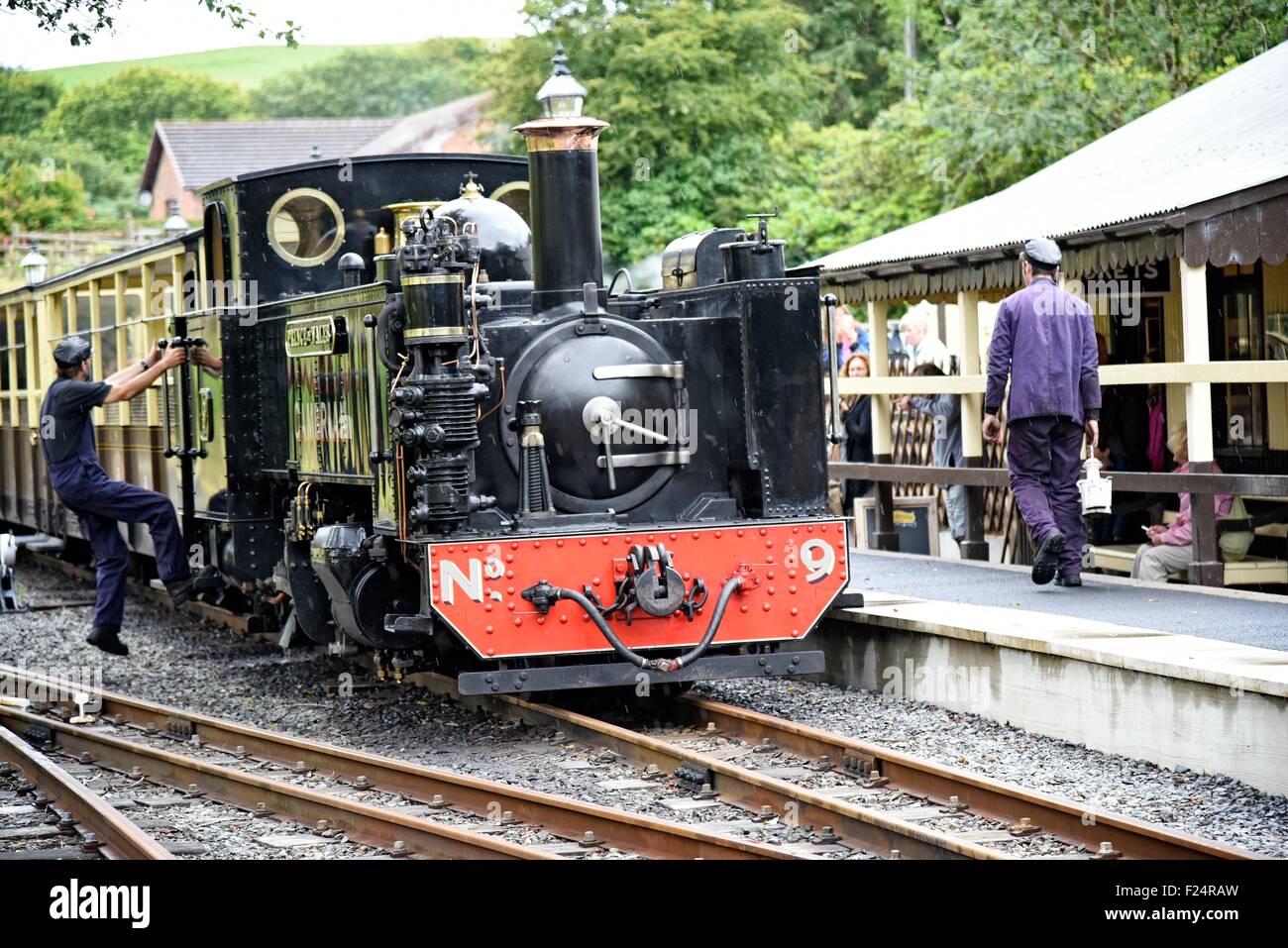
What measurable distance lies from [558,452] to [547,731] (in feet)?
4.50

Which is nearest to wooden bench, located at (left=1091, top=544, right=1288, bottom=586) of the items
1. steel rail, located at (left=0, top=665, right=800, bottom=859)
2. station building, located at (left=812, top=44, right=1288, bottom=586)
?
station building, located at (left=812, top=44, right=1288, bottom=586)

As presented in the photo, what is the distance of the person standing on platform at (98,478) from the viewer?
1045cm

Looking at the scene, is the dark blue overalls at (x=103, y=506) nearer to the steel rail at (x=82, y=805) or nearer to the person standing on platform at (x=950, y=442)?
the steel rail at (x=82, y=805)

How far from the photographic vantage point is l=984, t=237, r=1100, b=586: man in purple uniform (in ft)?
31.1

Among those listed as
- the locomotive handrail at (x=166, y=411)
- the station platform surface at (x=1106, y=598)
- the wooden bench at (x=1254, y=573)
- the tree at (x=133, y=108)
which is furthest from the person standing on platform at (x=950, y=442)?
the tree at (x=133, y=108)

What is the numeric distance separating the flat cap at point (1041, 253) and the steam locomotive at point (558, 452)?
68.5 inches

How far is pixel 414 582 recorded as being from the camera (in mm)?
8555

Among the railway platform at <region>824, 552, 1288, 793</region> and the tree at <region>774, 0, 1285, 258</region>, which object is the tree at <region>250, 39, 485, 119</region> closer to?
the tree at <region>774, 0, 1285, 258</region>

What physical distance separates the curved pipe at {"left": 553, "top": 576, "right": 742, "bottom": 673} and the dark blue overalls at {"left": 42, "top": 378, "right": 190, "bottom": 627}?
3990 millimetres

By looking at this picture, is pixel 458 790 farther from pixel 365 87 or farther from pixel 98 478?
pixel 365 87

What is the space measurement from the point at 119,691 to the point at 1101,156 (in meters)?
8.76
